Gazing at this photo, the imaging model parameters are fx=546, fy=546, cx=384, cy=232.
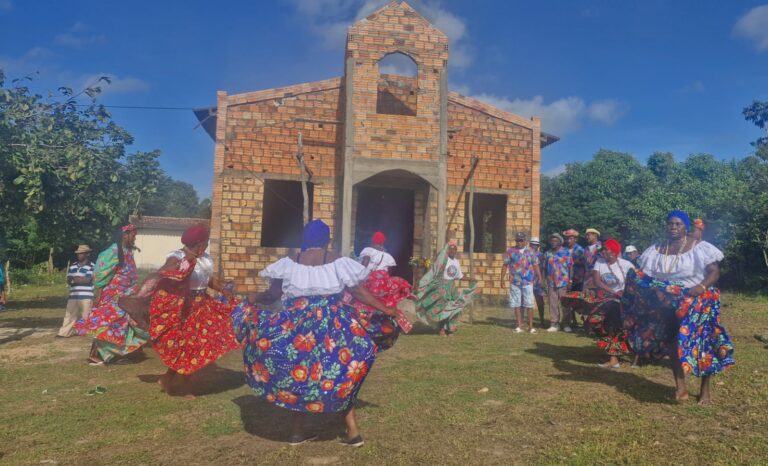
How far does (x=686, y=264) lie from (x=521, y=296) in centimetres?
493

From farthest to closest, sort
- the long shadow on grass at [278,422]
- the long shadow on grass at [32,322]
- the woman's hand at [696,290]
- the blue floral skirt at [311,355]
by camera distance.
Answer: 1. the long shadow on grass at [32,322]
2. the woman's hand at [696,290]
3. the long shadow on grass at [278,422]
4. the blue floral skirt at [311,355]

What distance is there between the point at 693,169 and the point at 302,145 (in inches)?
1338

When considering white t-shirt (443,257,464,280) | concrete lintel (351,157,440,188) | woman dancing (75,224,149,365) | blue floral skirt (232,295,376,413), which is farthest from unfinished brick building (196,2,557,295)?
blue floral skirt (232,295,376,413)

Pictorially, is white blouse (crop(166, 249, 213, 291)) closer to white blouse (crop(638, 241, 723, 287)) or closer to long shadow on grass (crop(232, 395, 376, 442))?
long shadow on grass (crop(232, 395, 376, 442))

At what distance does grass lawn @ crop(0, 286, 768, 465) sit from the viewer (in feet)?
12.0

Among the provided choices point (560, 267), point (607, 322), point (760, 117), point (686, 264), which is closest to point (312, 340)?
point (686, 264)

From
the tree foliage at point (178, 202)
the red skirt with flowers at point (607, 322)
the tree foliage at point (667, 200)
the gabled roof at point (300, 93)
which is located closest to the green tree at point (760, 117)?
the tree foliage at point (667, 200)

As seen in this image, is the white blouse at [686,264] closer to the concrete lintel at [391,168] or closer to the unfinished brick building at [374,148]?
the unfinished brick building at [374,148]

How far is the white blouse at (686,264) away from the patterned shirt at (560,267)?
4.66 m

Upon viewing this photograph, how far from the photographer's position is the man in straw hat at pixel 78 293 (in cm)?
886

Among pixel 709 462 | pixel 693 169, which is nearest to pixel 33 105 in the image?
pixel 709 462

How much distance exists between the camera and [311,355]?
363cm

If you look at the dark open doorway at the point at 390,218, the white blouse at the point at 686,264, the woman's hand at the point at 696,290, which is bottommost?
the woman's hand at the point at 696,290

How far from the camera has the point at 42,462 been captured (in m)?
3.55
